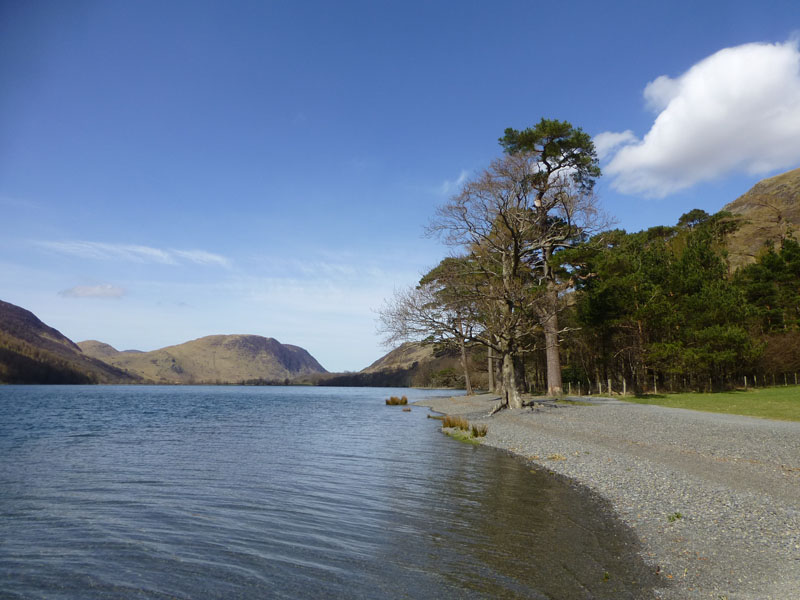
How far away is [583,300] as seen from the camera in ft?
152

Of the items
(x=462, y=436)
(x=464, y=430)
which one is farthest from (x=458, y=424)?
(x=462, y=436)

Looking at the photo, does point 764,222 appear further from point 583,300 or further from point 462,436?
point 462,436

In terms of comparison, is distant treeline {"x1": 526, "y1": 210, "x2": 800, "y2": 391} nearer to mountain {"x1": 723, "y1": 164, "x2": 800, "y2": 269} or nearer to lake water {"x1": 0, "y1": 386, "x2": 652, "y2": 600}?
lake water {"x1": 0, "y1": 386, "x2": 652, "y2": 600}

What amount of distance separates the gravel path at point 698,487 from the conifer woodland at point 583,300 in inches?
413

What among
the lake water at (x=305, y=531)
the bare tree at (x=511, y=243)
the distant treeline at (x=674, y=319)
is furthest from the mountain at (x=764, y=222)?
the lake water at (x=305, y=531)

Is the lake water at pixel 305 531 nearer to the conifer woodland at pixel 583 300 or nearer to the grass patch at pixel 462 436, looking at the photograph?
the grass patch at pixel 462 436

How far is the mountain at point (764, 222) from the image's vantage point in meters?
112

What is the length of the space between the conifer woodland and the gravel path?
10501mm

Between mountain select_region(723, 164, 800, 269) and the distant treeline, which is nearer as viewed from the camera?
the distant treeline

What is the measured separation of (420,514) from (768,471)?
9609mm

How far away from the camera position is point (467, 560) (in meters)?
7.64

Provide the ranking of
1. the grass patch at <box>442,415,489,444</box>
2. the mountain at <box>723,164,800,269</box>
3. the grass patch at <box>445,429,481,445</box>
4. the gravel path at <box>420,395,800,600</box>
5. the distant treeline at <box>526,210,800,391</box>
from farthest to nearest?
the mountain at <box>723,164,800,269</box>
the distant treeline at <box>526,210,800,391</box>
the grass patch at <box>442,415,489,444</box>
the grass patch at <box>445,429,481,445</box>
the gravel path at <box>420,395,800,600</box>

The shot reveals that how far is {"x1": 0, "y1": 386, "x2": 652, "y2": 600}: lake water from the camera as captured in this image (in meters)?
6.73

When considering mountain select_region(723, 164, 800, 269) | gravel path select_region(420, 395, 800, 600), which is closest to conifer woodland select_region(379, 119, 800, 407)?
gravel path select_region(420, 395, 800, 600)
